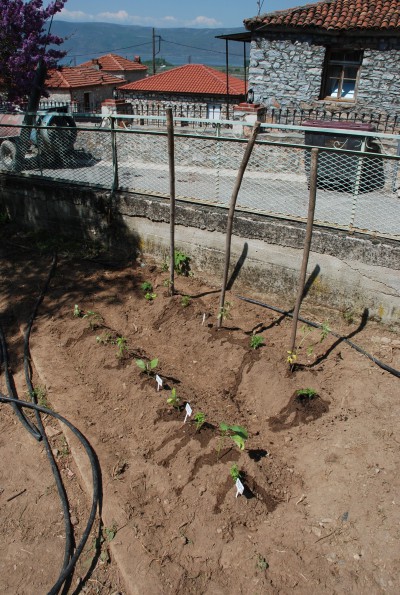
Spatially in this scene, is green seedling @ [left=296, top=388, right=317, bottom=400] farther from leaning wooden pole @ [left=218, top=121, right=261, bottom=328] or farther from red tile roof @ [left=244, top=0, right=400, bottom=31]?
red tile roof @ [left=244, top=0, right=400, bottom=31]

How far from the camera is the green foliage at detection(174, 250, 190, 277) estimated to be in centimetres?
674

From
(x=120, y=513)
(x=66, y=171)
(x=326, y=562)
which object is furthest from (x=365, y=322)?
(x=66, y=171)

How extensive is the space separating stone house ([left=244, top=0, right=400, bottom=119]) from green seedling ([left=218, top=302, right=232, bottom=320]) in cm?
889

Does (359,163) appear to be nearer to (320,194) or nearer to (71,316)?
(320,194)

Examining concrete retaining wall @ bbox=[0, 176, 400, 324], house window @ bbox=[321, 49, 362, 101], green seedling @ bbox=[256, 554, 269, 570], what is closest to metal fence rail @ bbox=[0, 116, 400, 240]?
concrete retaining wall @ bbox=[0, 176, 400, 324]

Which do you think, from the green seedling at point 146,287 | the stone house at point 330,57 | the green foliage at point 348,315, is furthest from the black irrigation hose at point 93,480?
the stone house at point 330,57

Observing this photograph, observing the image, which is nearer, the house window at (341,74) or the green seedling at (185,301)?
the green seedling at (185,301)

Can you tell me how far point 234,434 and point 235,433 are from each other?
0.05 feet

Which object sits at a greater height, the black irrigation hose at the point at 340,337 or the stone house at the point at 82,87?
the stone house at the point at 82,87

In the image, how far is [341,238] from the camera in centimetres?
540

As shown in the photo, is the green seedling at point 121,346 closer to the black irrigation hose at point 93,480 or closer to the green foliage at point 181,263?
the black irrigation hose at point 93,480

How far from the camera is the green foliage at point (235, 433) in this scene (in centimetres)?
381

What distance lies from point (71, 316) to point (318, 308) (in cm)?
323

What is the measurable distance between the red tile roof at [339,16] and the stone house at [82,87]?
22363 millimetres
